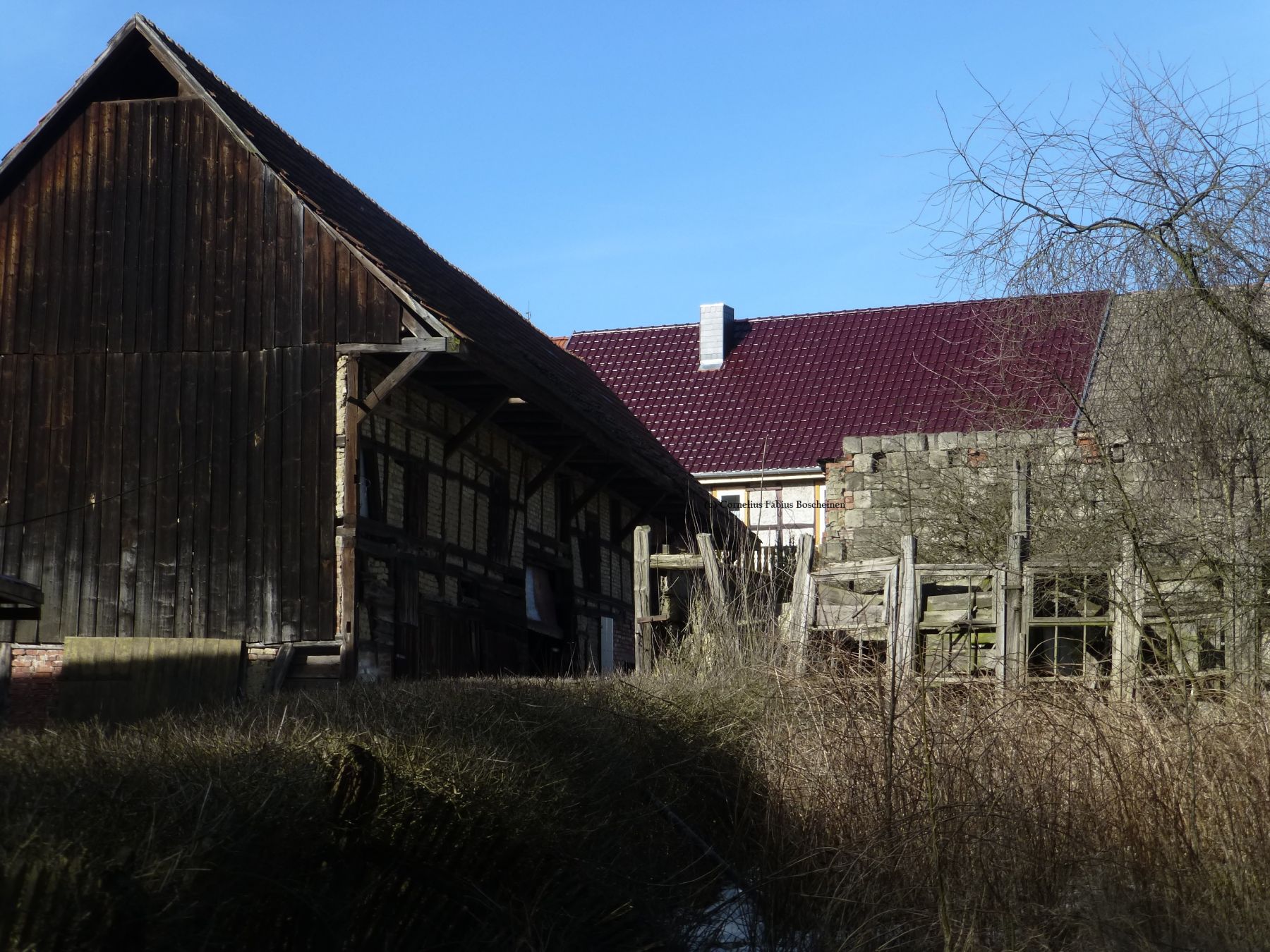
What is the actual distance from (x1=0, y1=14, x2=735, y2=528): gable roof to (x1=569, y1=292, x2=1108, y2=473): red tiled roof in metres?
7.47

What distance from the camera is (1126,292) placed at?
888cm

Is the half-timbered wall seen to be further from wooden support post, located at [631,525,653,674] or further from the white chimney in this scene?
the white chimney

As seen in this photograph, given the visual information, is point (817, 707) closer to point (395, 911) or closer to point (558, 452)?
point (395, 911)

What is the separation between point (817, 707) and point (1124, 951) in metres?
2.84

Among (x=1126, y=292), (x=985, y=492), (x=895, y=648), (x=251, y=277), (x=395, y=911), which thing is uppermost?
(x=251, y=277)

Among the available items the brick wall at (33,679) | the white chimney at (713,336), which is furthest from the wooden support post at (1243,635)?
the white chimney at (713,336)

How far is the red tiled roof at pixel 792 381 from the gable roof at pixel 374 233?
747cm

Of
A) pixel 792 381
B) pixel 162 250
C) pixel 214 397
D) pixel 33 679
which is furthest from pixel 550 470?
pixel 792 381

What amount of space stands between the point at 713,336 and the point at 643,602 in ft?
63.0

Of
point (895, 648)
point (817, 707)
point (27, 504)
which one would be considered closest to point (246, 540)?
point (27, 504)

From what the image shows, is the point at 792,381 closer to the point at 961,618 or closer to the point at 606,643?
the point at 606,643

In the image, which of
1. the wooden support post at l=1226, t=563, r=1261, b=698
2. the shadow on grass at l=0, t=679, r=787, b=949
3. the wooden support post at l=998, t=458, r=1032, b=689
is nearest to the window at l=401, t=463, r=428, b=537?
the shadow on grass at l=0, t=679, r=787, b=949

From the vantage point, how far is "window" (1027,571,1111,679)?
11.6m

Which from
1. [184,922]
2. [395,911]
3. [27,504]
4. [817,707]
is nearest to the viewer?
[184,922]
